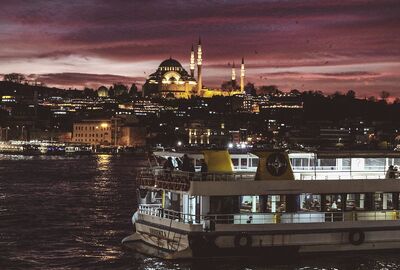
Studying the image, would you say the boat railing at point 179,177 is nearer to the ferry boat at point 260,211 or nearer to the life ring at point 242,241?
the ferry boat at point 260,211

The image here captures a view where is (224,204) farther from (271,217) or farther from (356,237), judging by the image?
(356,237)

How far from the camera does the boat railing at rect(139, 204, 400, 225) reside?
18062mm

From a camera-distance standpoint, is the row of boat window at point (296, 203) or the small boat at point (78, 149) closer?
the row of boat window at point (296, 203)

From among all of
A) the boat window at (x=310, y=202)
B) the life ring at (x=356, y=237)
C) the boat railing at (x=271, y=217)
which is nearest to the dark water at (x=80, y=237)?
the life ring at (x=356, y=237)

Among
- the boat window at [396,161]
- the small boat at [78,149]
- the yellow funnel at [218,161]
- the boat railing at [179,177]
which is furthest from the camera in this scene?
the small boat at [78,149]

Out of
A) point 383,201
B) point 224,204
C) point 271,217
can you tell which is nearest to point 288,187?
point 271,217

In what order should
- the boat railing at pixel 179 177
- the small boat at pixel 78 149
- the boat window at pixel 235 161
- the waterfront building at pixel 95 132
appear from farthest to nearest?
1. the waterfront building at pixel 95 132
2. the small boat at pixel 78 149
3. the boat window at pixel 235 161
4. the boat railing at pixel 179 177

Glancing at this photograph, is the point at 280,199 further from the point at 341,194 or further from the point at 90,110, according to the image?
the point at 90,110

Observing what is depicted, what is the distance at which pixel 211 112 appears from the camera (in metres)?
183

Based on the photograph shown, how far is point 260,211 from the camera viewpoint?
728 inches

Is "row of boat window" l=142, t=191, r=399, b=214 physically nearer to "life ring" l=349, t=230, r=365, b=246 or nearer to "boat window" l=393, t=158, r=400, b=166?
"life ring" l=349, t=230, r=365, b=246

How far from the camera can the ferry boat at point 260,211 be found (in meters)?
17.9

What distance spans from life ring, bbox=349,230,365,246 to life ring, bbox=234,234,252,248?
8.94 ft

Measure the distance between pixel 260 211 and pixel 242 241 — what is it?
0.98m
